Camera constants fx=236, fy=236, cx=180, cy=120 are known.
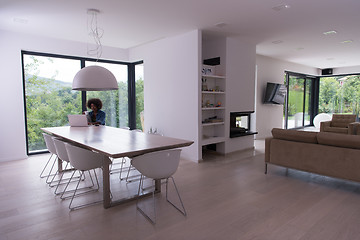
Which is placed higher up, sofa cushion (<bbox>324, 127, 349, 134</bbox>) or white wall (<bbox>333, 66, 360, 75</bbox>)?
white wall (<bbox>333, 66, 360, 75</bbox>)

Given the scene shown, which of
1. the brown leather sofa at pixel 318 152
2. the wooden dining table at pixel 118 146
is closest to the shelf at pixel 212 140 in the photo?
the brown leather sofa at pixel 318 152

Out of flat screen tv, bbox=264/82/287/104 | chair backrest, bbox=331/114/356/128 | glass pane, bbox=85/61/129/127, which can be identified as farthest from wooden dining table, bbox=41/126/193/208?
chair backrest, bbox=331/114/356/128

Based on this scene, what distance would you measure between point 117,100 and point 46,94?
1899 millimetres

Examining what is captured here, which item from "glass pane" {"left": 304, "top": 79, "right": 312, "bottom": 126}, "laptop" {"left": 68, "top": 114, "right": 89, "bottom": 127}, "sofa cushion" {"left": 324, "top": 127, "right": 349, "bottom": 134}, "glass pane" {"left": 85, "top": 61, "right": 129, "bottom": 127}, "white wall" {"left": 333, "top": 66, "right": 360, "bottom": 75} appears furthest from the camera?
"glass pane" {"left": 304, "top": 79, "right": 312, "bottom": 126}

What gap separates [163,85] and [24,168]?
337 cm

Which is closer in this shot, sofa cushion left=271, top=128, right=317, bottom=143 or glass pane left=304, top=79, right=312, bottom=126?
sofa cushion left=271, top=128, right=317, bottom=143

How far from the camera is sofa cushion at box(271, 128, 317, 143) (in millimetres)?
3600

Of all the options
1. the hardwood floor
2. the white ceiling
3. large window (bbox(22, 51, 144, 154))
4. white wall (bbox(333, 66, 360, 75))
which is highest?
the white ceiling

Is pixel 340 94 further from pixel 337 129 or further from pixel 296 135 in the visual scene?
pixel 296 135

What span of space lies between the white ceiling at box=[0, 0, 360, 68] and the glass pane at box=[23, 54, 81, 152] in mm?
741

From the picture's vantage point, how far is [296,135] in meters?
3.76

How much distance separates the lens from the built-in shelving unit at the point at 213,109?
17.6ft

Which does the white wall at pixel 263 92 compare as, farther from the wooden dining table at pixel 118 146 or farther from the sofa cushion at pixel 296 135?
the wooden dining table at pixel 118 146

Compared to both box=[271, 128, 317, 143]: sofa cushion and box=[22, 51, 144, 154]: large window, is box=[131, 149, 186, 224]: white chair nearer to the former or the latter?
box=[271, 128, 317, 143]: sofa cushion
